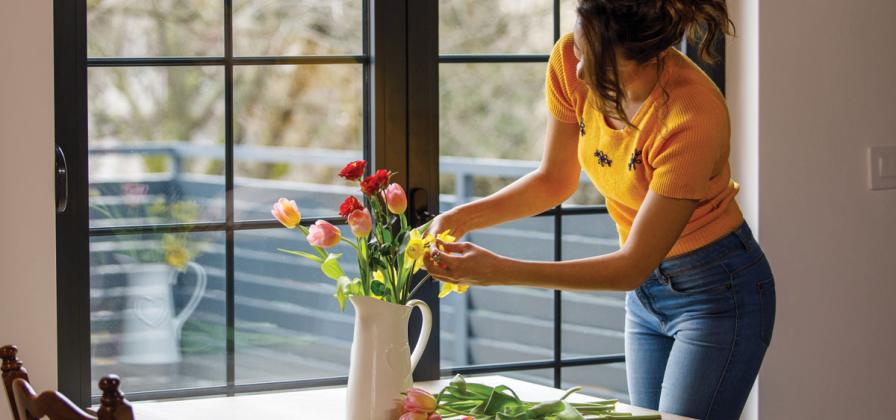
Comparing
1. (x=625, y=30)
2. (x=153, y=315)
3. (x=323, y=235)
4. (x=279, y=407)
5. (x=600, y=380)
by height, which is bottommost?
(x=600, y=380)

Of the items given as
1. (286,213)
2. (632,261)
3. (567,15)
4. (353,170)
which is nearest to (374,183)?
(353,170)

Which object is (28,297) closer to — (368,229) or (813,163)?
(368,229)

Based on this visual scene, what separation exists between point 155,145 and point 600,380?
4.26ft

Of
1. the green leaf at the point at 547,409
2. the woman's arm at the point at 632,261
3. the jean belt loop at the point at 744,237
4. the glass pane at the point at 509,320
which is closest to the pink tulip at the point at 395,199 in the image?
the woman's arm at the point at 632,261

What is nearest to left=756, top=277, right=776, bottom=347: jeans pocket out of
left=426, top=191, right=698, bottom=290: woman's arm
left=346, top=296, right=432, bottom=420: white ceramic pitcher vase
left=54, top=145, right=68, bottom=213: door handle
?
left=426, top=191, right=698, bottom=290: woman's arm

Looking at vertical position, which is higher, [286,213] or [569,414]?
[286,213]

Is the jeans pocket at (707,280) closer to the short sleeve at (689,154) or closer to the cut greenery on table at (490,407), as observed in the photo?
the short sleeve at (689,154)

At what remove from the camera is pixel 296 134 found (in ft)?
8.09

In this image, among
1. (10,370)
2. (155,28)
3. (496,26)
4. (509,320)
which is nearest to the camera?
(10,370)

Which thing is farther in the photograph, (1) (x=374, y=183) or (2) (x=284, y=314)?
(2) (x=284, y=314)

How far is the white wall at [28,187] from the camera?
2113 millimetres

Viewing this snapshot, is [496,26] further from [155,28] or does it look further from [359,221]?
[359,221]

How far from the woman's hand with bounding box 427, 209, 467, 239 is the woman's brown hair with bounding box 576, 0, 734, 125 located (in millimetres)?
333

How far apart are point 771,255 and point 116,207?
1564 millimetres
